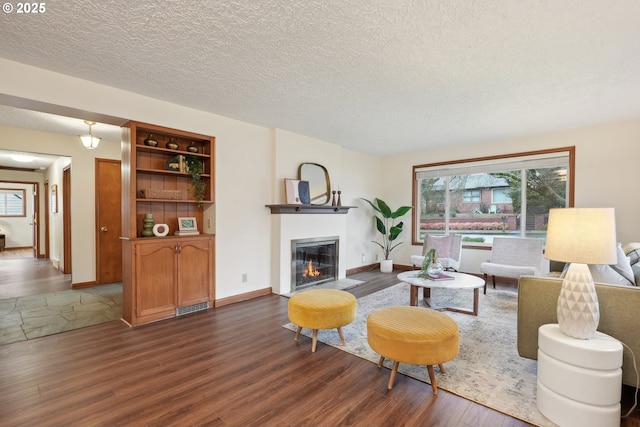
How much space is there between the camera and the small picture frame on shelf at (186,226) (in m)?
3.80

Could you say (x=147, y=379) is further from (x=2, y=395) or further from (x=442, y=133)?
(x=442, y=133)

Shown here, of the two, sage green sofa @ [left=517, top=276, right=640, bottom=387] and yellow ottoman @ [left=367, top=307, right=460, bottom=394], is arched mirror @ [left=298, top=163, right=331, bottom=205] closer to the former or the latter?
yellow ottoman @ [left=367, top=307, right=460, bottom=394]

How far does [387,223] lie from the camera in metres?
6.82

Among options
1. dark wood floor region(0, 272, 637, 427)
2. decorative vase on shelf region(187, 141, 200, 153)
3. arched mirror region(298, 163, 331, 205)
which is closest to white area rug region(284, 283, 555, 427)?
dark wood floor region(0, 272, 637, 427)

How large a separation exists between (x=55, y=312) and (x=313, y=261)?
11.9 feet

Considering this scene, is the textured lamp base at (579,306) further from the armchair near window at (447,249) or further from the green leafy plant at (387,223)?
the green leafy plant at (387,223)

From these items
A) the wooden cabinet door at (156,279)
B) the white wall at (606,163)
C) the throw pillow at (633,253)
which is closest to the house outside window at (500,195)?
the white wall at (606,163)

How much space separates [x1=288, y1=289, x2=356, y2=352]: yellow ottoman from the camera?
270 cm

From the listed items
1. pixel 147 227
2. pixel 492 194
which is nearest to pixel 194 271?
pixel 147 227

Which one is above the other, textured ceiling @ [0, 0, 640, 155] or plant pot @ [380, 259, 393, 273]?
textured ceiling @ [0, 0, 640, 155]

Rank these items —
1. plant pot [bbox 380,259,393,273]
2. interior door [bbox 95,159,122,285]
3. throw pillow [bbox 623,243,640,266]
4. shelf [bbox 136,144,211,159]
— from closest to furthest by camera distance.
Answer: throw pillow [bbox 623,243,640,266] → shelf [bbox 136,144,211,159] → interior door [bbox 95,159,122,285] → plant pot [bbox 380,259,393,273]

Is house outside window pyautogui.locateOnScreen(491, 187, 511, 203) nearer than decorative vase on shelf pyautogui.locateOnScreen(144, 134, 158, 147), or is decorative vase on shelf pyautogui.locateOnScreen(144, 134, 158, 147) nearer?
decorative vase on shelf pyautogui.locateOnScreen(144, 134, 158, 147)

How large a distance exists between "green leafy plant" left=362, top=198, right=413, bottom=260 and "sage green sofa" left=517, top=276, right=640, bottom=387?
3.95 metres

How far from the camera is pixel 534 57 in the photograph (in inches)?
98.9
